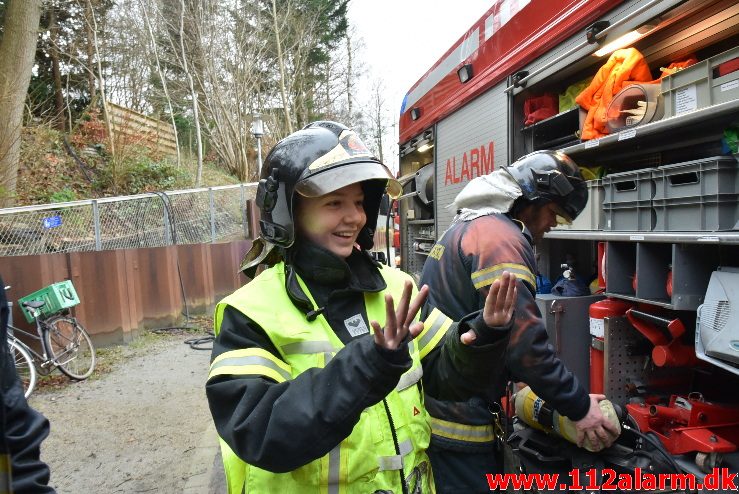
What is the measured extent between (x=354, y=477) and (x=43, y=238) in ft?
23.7

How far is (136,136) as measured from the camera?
1434 centimetres

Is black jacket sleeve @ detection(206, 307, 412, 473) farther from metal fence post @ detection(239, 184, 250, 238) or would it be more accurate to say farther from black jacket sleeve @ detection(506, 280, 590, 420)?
metal fence post @ detection(239, 184, 250, 238)

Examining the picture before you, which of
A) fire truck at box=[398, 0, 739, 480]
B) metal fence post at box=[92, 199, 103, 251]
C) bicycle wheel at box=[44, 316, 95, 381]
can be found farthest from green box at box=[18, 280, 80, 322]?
fire truck at box=[398, 0, 739, 480]

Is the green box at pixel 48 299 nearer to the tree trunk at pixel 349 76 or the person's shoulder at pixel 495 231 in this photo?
the person's shoulder at pixel 495 231

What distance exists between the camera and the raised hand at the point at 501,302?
4.28 feet

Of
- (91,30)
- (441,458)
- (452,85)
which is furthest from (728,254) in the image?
(91,30)

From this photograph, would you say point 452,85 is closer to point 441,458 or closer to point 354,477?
point 441,458

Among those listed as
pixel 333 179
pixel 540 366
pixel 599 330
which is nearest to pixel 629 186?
pixel 599 330

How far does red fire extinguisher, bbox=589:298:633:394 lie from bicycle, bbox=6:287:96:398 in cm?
540

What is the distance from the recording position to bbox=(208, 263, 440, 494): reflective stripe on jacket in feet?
4.02

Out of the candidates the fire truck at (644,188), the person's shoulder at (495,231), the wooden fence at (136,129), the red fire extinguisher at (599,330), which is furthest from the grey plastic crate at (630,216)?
the wooden fence at (136,129)

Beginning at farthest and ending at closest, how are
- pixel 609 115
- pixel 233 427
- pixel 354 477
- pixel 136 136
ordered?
1. pixel 136 136
2. pixel 609 115
3. pixel 354 477
4. pixel 233 427

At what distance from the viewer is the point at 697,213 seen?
7.88ft

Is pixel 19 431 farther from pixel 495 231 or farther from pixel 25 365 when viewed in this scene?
pixel 25 365
